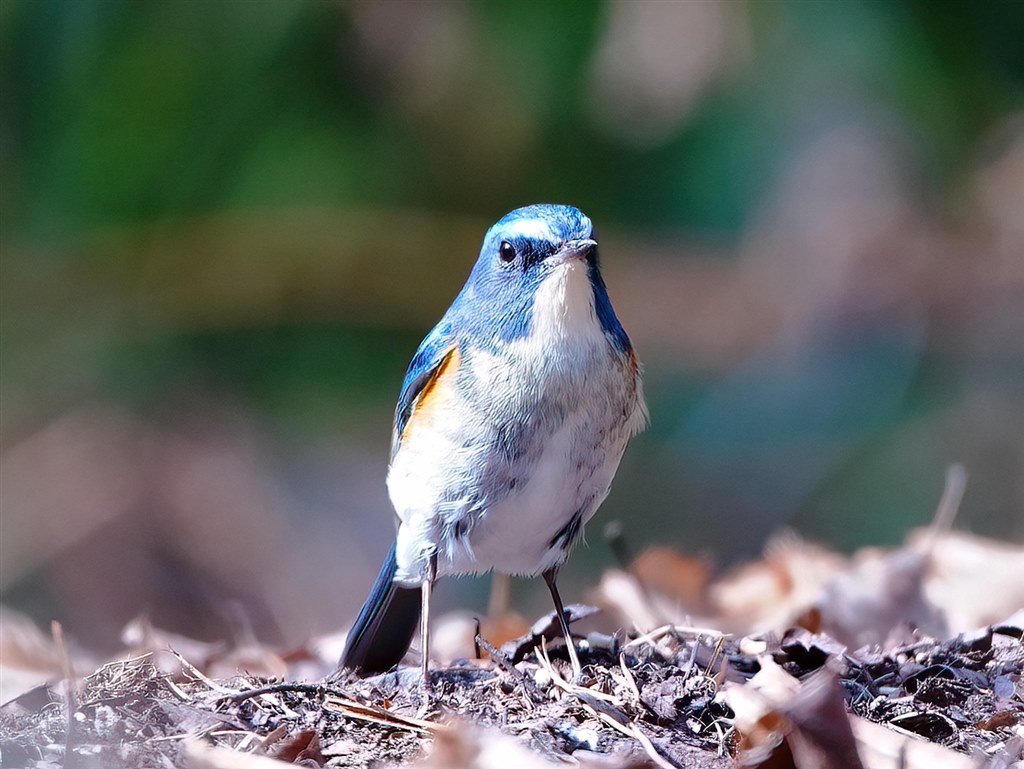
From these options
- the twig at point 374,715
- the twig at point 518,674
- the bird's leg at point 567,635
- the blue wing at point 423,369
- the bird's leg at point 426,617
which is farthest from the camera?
the blue wing at point 423,369

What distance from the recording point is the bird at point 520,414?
370 centimetres

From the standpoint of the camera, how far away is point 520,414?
3.68 meters

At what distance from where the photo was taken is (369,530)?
8938mm

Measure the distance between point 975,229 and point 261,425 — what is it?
484 centimetres

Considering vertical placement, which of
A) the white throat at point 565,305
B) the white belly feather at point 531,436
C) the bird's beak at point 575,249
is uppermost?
the bird's beak at point 575,249

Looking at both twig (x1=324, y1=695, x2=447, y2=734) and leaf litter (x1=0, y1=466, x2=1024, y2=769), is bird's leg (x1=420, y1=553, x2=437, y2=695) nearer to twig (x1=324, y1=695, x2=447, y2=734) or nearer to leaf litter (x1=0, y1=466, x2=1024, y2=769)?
leaf litter (x1=0, y1=466, x2=1024, y2=769)

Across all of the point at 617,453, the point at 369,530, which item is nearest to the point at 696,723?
the point at 617,453

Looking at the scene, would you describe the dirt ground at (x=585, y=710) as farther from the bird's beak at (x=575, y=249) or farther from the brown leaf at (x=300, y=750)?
the bird's beak at (x=575, y=249)

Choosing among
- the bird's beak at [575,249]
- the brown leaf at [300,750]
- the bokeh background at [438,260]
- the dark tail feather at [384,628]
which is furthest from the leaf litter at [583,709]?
the bokeh background at [438,260]

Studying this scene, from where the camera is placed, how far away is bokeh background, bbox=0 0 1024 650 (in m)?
7.61

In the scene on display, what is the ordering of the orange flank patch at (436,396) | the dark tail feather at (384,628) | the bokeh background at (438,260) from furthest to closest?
the bokeh background at (438,260) → the dark tail feather at (384,628) → the orange flank patch at (436,396)

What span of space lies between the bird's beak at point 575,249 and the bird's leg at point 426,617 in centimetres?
99

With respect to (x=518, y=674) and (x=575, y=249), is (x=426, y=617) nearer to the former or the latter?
(x=518, y=674)

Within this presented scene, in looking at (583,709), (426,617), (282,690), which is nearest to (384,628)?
(426,617)
